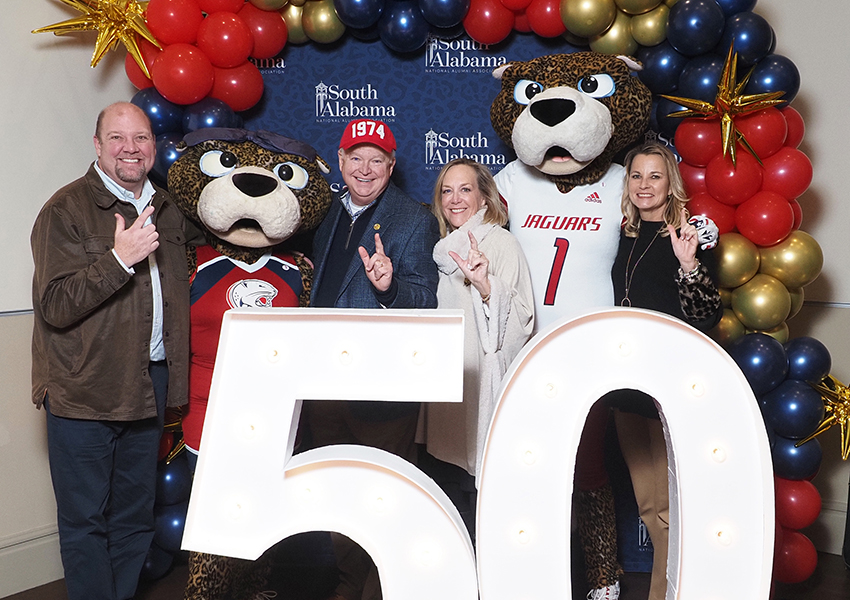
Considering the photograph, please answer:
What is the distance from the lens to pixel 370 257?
7.91 feet

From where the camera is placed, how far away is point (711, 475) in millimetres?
1598

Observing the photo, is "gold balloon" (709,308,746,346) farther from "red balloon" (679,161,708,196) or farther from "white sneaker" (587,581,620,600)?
"white sneaker" (587,581,620,600)

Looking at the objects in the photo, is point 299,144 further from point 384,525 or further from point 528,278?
point 384,525

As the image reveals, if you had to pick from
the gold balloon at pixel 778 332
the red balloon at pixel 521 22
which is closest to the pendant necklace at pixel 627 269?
the gold balloon at pixel 778 332

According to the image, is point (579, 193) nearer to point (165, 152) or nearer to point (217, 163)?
point (217, 163)

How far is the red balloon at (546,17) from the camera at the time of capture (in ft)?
9.05

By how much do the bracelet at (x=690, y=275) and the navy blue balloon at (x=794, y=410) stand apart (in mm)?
665

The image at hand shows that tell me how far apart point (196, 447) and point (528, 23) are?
84.0 inches

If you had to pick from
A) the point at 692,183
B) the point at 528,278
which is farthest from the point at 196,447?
the point at 692,183

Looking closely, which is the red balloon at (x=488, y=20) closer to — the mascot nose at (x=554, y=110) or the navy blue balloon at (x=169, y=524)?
the mascot nose at (x=554, y=110)

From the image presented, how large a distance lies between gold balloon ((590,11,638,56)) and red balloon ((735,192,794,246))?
0.75 metres

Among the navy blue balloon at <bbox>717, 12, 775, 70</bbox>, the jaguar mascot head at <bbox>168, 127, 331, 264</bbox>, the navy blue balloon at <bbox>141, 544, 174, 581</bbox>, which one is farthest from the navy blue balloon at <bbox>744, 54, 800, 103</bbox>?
the navy blue balloon at <bbox>141, 544, 174, 581</bbox>

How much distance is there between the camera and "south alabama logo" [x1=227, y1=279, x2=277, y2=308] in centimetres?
254

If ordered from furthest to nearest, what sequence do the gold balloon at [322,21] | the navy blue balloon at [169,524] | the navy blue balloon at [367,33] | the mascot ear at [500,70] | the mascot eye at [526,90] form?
the navy blue balloon at [367,33], the gold balloon at [322,21], the navy blue balloon at [169,524], the mascot ear at [500,70], the mascot eye at [526,90]
